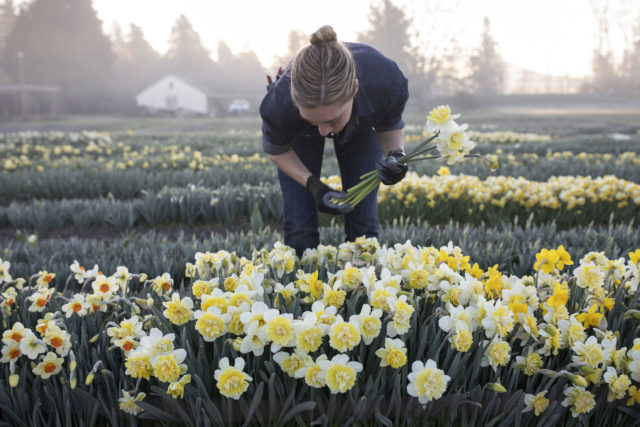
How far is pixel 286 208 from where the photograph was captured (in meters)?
2.45

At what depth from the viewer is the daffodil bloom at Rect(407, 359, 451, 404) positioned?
1.23 meters

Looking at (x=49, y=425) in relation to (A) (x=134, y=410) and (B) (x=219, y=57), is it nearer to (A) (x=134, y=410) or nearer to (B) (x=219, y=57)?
(A) (x=134, y=410)

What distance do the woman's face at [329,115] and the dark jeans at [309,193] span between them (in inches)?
18.5

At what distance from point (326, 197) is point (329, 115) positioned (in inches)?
16.1

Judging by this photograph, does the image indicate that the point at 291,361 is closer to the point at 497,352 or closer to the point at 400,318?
the point at 400,318

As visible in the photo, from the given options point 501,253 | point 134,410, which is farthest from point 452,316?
point 501,253

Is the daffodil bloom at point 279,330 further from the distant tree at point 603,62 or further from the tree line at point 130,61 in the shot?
the distant tree at point 603,62

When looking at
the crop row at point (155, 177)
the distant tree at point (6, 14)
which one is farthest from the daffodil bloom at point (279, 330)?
the distant tree at point (6, 14)

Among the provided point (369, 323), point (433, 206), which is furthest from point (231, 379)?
point (433, 206)

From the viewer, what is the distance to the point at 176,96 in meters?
45.8

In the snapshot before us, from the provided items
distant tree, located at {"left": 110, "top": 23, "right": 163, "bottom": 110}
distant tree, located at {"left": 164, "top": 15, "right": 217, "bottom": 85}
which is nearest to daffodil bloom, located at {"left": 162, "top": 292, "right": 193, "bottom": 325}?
distant tree, located at {"left": 110, "top": 23, "right": 163, "bottom": 110}

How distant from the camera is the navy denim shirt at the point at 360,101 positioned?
1.99 meters

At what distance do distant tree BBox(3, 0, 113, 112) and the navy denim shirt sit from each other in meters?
43.1

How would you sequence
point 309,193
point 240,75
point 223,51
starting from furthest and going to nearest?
point 223,51
point 240,75
point 309,193
